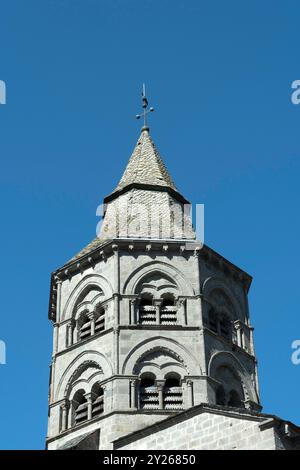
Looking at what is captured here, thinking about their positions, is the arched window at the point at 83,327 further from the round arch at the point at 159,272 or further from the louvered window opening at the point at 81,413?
the louvered window opening at the point at 81,413

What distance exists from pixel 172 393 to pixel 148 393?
2.53 ft

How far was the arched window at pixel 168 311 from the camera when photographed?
33.6 meters

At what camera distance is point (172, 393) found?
1254 inches

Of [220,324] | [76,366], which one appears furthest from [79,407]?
[220,324]

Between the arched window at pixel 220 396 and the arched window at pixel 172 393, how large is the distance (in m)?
1.32

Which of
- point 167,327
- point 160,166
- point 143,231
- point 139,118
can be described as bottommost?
point 167,327

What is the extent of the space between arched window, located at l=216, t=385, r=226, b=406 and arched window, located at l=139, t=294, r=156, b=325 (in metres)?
3.13

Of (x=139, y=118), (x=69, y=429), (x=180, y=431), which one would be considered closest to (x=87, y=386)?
(x=69, y=429)

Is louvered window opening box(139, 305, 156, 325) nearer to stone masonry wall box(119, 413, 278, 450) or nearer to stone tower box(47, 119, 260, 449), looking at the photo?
stone tower box(47, 119, 260, 449)

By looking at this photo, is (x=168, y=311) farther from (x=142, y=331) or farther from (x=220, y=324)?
(x=220, y=324)

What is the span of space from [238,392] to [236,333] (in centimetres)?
270

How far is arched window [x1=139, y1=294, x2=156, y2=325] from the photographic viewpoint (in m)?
33.5
